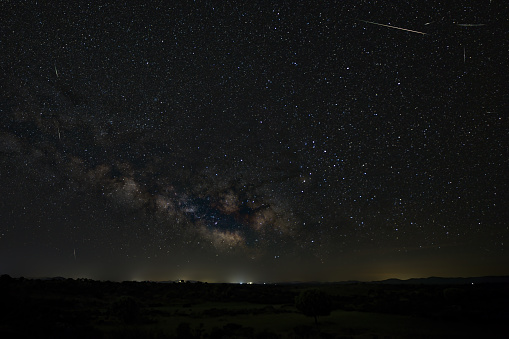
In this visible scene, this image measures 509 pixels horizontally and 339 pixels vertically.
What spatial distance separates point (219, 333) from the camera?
62.6 ft

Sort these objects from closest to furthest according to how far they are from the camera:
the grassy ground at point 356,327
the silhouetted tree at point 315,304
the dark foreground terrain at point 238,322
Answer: the dark foreground terrain at point 238,322 → the grassy ground at point 356,327 → the silhouetted tree at point 315,304

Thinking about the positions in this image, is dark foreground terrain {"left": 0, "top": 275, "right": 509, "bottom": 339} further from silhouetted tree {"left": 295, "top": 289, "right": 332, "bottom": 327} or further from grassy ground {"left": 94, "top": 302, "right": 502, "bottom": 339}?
silhouetted tree {"left": 295, "top": 289, "right": 332, "bottom": 327}

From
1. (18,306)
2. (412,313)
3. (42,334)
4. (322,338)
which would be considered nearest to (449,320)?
(412,313)

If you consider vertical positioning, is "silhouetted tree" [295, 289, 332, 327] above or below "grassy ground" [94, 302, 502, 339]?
above

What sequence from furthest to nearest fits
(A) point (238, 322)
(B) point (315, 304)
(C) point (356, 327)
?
(A) point (238, 322)
(C) point (356, 327)
(B) point (315, 304)

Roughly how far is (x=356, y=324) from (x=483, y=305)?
66.3 feet

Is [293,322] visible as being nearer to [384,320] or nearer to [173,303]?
[384,320]

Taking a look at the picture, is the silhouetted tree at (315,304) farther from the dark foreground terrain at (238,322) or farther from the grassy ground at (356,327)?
the grassy ground at (356,327)

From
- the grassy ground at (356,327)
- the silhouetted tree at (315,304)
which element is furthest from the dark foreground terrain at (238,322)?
the silhouetted tree at (315,304)

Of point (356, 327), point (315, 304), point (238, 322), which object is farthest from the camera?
point (238, 322)

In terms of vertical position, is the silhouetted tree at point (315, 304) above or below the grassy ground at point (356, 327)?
above

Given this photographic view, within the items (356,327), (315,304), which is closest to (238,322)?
(315,304)

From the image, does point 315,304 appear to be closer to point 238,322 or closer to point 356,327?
point 356,327

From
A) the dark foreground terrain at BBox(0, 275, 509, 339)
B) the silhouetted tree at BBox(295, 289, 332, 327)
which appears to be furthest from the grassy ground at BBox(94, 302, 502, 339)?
the silhouetted tree at BBox(295, 289, 332, 327)
